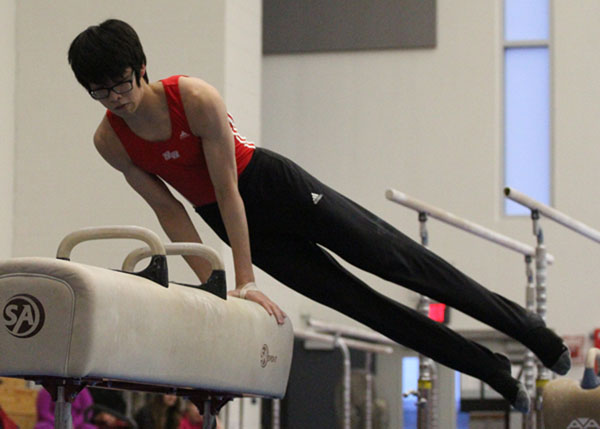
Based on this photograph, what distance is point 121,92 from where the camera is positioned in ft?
9.95

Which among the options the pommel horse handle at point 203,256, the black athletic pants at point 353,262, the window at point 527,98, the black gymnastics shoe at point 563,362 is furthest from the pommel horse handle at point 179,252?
the window at point 527,98

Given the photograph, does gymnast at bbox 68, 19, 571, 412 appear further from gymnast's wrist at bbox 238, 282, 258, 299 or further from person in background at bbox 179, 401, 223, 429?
person in background at bbox 179, 401, 223, 429

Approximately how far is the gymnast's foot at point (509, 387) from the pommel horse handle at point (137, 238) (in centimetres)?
168

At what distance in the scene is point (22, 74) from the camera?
399 inches

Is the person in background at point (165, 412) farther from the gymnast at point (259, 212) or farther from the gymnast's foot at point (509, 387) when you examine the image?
the gymnast at point (259, 212)

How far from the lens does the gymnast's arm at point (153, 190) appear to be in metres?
3.43

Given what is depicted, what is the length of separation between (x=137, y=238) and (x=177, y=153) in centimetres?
50

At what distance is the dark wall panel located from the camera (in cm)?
1288

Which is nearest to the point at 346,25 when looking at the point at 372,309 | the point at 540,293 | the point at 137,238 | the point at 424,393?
the point at 540,293

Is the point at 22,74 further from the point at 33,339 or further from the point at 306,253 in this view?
the point at 33,339

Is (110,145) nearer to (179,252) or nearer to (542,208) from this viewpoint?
(179,252)

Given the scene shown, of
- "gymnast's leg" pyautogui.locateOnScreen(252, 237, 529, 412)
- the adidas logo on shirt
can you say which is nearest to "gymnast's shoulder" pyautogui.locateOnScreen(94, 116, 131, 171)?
the adidas logo on shirt

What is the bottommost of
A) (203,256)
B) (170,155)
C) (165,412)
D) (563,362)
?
(165,412)

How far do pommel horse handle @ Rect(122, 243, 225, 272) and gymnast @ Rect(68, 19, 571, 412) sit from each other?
18 centimetres
